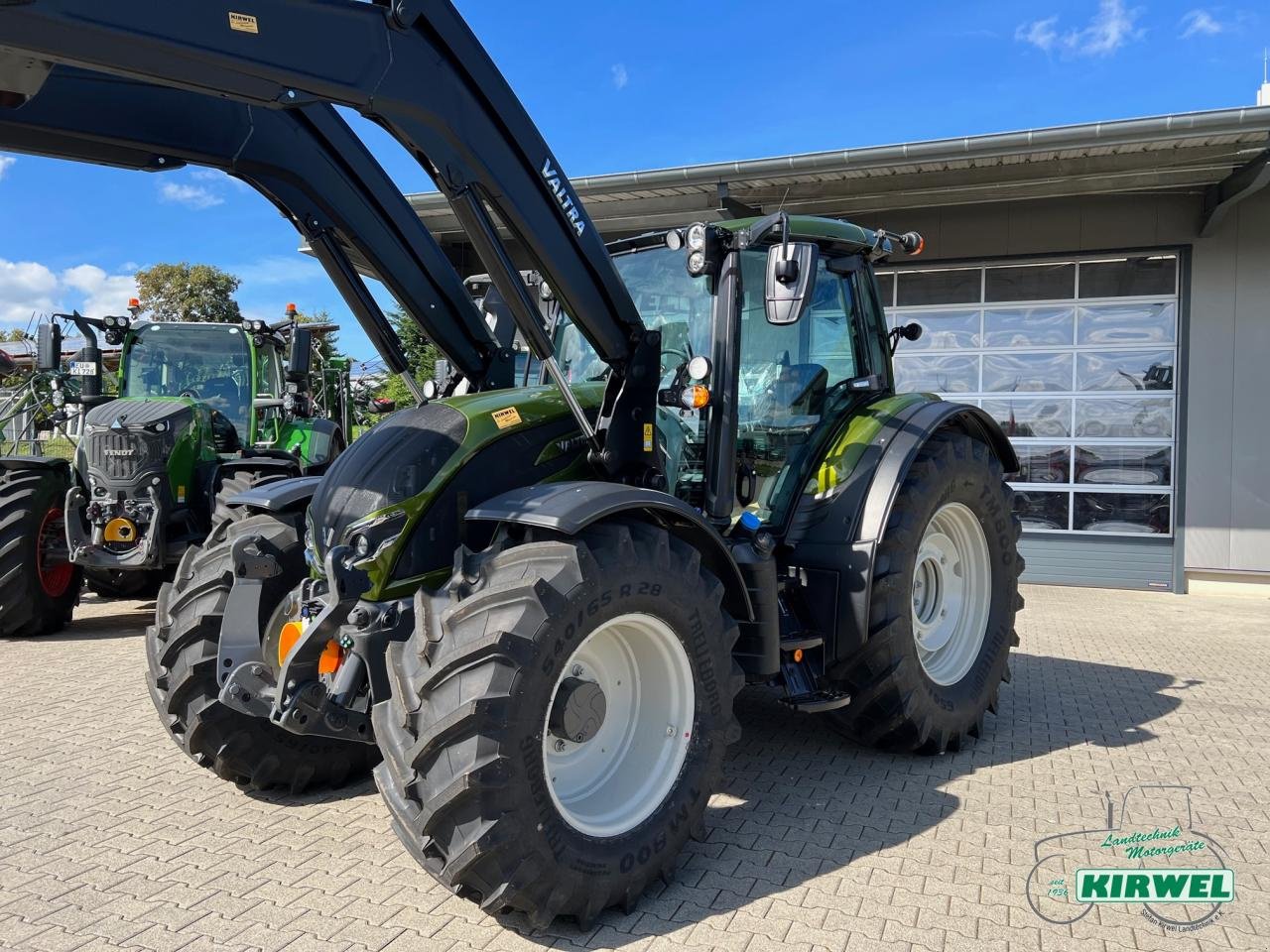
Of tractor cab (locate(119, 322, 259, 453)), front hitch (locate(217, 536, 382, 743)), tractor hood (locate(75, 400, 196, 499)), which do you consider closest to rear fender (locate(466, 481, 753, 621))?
front hitch (locate(217, 536, 382, 743))

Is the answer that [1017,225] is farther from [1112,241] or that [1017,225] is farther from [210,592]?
[210,592]

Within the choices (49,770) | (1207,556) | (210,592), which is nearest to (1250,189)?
(1207,556)

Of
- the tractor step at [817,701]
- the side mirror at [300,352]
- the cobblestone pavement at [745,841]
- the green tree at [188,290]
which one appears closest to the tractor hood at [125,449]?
the side mirror at [300,352]

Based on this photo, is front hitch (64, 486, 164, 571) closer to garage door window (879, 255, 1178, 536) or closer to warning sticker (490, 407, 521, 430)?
warning sticker (490, 407, 521, 430)

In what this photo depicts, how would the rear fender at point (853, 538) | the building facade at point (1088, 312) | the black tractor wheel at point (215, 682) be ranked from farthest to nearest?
the building facade at point (1088, 312) < the rear fender at point (853, 538) < the black tractor wheel at point (215, 682)

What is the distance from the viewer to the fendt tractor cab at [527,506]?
2.67m

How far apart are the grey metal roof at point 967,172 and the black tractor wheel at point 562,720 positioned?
17.6 ft

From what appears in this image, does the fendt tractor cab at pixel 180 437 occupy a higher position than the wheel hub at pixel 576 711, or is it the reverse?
the fendt tractor cab at pixel 180 437

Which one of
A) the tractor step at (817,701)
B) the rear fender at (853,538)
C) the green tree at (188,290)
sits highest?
the green tree at (188,290)

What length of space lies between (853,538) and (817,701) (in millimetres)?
703

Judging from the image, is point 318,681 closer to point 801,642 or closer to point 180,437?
point 801,642

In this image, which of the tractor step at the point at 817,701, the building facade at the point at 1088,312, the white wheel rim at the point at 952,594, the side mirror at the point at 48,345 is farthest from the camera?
the building facade at the point at 1088,312

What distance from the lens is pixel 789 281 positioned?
3.48 m

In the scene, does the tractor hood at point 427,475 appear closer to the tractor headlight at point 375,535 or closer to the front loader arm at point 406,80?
the tractor headlight at point 375,535
